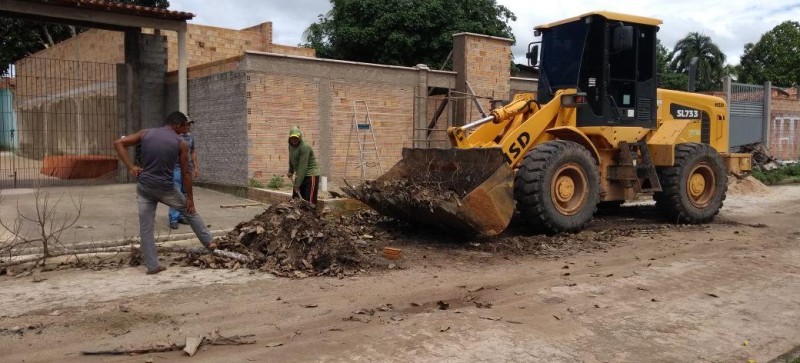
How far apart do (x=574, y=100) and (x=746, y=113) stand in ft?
52.7

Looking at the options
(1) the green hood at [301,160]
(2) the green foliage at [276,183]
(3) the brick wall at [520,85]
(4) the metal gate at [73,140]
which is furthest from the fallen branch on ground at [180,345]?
(3) the brick wall at [520,85]

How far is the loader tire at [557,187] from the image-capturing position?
26.4 feet

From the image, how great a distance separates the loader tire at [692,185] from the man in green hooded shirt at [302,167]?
215 inches

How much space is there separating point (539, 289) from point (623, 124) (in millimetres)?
4451

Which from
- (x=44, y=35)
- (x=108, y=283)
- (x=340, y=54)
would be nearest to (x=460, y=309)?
(x=108, y=283)

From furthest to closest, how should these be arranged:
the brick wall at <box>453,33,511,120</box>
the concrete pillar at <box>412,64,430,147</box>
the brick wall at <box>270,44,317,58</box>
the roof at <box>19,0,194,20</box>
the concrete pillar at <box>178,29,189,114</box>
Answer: the brick wall at <box>270,44,317,58</box> < the brick wall at <box>453,33,511,120</box> < the concrete pillar at <box>412,64,430,147</box> < the concrete pillar at <box>178,29,189,114</box> < the roof at <box>19,0,194,20</box>

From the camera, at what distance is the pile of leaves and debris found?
6.86m

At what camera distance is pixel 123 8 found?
40.7 feet

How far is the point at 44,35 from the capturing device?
102ft

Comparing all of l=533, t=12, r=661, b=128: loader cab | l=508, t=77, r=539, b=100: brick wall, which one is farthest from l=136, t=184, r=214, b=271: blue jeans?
l=508, t=77, r=539, b=100: brick wall

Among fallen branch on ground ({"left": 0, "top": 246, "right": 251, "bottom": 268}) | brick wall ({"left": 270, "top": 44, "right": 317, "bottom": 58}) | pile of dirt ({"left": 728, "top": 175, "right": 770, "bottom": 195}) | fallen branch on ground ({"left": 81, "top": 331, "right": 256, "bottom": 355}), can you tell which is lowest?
fallen branch on ground ({"left": 81, "top": 331, "right": 256, "bottom": 355})

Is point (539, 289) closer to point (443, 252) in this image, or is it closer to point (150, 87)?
point (443, 252)

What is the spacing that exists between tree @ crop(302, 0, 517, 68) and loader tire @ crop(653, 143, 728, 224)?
1465cm

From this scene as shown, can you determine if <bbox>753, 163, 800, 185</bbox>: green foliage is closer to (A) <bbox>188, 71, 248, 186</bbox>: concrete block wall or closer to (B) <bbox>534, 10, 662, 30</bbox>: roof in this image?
(B) <bbox>534, 10, 662, 30</bbox>: roof
